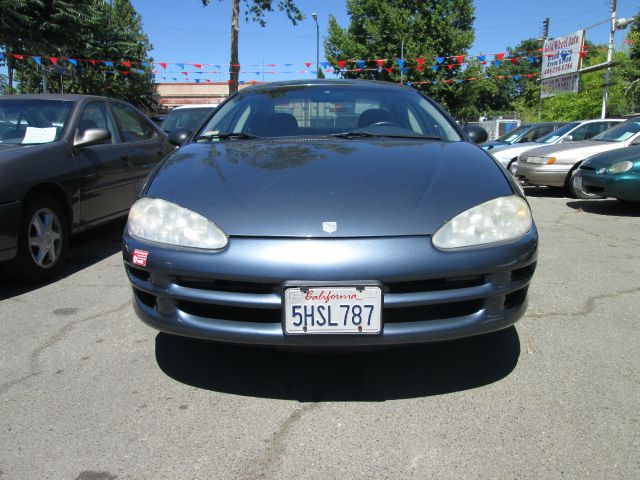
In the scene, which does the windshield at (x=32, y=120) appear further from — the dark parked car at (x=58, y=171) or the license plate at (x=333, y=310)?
the license plate at (x=333, y=310)

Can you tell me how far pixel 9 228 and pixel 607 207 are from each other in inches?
293

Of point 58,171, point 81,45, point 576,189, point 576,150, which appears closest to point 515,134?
point 576,150

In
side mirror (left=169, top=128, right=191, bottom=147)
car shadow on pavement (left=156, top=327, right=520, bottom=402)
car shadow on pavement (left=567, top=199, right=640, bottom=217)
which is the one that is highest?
side mirror (left=169, top=128, right=191, bottom=147)

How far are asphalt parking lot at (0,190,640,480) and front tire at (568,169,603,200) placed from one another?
497 centimetres

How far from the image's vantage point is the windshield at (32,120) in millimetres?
4215

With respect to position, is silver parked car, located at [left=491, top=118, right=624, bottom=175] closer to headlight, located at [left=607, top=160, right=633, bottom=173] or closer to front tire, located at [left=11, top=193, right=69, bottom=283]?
headlight, located at [left=607, top=160, right=633, bottom=173]

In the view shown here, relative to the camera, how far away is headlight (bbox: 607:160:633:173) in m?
6.66

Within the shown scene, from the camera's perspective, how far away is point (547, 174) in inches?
343

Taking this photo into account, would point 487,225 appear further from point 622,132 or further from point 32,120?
point 622,132

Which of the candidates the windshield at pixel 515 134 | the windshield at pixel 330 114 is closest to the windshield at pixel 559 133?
the windshield at pixel 515 134

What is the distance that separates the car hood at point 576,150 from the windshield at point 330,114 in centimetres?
610

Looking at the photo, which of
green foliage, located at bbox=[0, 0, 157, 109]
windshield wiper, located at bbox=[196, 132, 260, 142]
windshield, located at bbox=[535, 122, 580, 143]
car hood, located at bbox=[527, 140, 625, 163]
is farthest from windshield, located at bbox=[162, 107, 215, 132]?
windshield wiper, located at bbox=[196, 132, 260, 142]

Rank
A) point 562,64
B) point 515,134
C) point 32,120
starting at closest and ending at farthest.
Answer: point 32,120
point 515,134
point 562,64

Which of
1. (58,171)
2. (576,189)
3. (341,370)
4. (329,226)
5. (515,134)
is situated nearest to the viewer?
(329,226)
